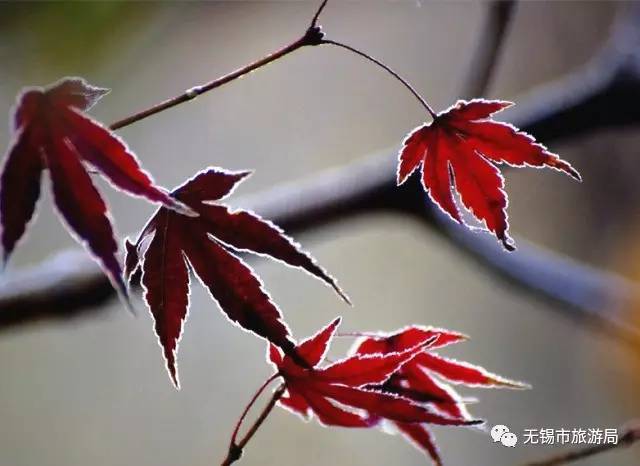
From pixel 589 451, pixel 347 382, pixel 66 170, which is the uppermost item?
pixel 66 170

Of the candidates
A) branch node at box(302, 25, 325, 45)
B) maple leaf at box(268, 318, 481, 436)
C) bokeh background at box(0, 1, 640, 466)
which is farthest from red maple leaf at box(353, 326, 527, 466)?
bokeh background at box(0, 1, 640, 466)

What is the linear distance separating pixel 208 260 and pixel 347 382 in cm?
11

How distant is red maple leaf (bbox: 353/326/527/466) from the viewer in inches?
17.5

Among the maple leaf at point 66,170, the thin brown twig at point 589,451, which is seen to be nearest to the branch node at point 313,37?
the maple leaf at point 66,170

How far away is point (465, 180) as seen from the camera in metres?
0.41

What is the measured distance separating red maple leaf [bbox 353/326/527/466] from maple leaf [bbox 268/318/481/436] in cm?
2

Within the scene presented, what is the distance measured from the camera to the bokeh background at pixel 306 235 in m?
0.92

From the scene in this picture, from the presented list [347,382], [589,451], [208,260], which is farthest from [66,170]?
[589,451]

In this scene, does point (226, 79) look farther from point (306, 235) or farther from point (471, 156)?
point (306, 235)

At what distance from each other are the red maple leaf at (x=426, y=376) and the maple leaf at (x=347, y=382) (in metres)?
0.02

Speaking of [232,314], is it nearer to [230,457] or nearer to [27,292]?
[230,457]

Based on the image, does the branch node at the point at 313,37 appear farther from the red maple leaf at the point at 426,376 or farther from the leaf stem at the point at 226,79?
the red maple leaf at the point at 426,376

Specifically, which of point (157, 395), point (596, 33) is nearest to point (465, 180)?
point (157, 395)

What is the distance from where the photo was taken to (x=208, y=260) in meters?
0.37
